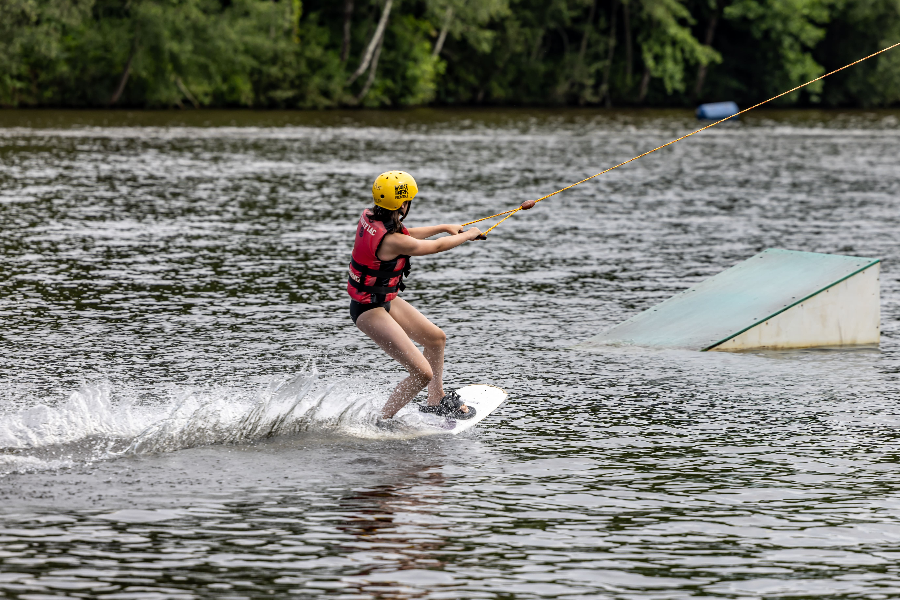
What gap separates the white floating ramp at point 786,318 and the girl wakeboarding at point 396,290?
303 centimetres

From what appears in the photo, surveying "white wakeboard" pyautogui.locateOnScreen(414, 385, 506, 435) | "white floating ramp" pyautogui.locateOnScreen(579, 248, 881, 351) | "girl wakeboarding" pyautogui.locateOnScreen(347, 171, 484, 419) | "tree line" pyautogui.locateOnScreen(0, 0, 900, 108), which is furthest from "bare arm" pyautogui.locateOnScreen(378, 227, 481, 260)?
"tree line" pyautogui.locateOnScreen(0, 0, 900, 108)

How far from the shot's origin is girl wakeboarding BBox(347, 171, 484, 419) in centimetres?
852

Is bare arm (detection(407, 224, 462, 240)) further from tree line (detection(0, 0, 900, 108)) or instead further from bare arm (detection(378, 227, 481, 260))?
tree line (detection(0, 0, 900, 108))

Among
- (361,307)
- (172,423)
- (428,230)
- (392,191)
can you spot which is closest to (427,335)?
(361,307)

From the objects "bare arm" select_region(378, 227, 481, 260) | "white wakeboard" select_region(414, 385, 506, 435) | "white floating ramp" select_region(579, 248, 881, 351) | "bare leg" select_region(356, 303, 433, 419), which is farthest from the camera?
"white floating ramp" select_region(579, 248, 881, 351)

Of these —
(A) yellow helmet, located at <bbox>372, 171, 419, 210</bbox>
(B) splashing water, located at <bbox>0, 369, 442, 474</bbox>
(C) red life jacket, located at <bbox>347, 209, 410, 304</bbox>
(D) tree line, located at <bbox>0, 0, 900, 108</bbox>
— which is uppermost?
(D) tree line, located at <bbox>0, 0, 900, 108</bbox>

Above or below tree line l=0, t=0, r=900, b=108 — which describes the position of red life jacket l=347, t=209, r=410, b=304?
below

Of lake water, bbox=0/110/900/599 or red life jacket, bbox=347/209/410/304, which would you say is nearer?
lake water, bbox=0/110/900/599

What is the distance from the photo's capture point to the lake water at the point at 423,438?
6.24m

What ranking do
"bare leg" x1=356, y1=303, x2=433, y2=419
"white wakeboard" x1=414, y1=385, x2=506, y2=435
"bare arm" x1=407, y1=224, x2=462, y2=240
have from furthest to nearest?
"bare arm" x1=407, y1=224, x2=462, y2=240
"white wakeboard" x1=414, y1=385, x2=506, y2=435
"bare leg" x1=356, y1=303, x2=433, y2=419

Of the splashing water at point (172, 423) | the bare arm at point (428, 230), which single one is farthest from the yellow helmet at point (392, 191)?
the splashing water at point (172, 423)

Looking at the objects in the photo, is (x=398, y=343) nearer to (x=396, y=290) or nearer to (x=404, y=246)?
(x=396, y=290)

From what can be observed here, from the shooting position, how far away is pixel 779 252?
13109 mm

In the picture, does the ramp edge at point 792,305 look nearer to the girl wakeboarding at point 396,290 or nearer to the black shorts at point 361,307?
the girl wakeboarding at point 396,290
